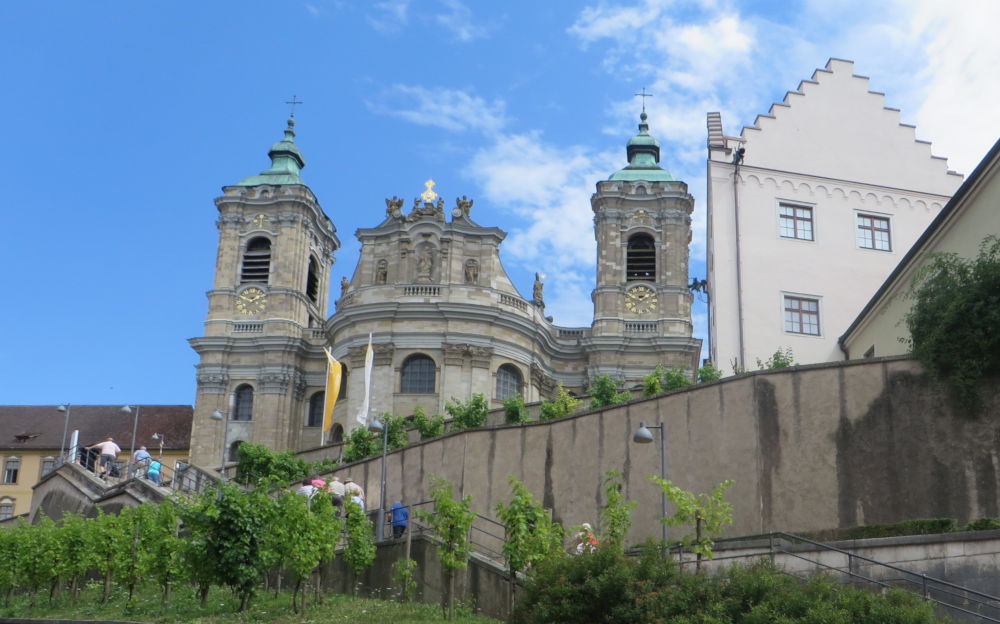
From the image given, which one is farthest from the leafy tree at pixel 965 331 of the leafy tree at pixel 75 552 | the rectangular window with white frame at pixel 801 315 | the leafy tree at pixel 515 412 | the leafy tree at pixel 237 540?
the leafy tree at pixel 75 552

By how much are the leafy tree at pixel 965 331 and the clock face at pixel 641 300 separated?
39.1m

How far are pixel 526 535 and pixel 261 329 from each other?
4658cm

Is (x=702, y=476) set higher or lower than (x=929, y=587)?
higher

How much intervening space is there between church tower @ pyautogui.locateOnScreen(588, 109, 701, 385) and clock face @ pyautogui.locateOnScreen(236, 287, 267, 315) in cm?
1833

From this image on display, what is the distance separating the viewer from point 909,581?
18.7m

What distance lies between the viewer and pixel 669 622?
17.4 m

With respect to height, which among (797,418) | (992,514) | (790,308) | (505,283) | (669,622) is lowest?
(669,622)

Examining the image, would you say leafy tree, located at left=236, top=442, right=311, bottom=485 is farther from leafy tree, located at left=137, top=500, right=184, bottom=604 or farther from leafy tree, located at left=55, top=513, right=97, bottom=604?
leafy tree, located at left=137, top=500, right=184, bottom=604

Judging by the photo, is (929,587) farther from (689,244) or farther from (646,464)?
(689,244)

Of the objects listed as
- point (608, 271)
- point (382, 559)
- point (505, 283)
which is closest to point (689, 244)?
point (608, 271)

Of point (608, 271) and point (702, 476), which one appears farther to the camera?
point (608, 271)

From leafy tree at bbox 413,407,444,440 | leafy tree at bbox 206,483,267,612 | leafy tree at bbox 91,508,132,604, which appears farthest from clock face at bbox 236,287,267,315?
leafy tree at bbox 206,483,267,612

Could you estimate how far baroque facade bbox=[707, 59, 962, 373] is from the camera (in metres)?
37.6

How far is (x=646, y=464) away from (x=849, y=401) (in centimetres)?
464
